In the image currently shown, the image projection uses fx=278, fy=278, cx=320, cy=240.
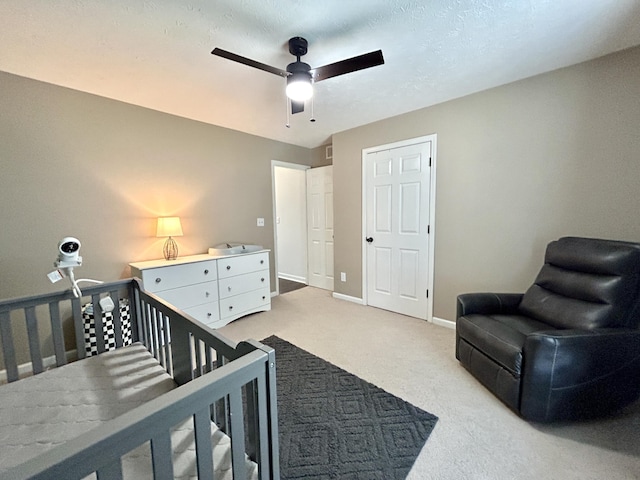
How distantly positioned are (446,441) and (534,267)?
173cm

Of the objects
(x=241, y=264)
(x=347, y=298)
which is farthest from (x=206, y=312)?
(x=347, y=298)

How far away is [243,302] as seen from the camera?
3.26 meters

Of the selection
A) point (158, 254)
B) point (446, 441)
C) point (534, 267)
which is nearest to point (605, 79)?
point (534, 267)

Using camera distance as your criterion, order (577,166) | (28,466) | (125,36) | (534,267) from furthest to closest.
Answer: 1. (534,267)
2. (577,166)
3. (125,36)
4. (28,466)

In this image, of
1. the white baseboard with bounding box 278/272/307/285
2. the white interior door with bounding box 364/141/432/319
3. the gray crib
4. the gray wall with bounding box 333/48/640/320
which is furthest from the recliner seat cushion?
the white baseboard with bounding box 278/272/307/285

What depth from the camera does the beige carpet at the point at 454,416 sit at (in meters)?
1.36

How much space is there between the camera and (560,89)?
2.24 meters

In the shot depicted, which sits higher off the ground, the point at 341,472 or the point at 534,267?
the point at 534,267

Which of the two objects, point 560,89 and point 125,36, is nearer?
point 125,36

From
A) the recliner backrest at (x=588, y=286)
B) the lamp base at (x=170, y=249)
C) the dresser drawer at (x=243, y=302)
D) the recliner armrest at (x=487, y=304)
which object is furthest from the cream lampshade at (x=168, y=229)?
the recliner backrest at (x=588, y=286)

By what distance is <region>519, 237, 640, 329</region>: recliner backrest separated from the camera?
67.8 inches

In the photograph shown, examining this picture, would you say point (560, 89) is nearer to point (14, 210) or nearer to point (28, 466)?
point (28, 466)

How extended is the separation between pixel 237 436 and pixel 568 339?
5.84 ft

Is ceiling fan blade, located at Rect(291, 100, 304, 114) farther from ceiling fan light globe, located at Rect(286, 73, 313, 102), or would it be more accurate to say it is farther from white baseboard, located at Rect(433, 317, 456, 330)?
white baseboard, located at Rect(433, 317, 456, 330)
